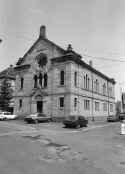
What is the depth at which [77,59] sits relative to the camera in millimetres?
32500

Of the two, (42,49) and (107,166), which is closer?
(107,166)

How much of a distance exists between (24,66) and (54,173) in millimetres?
32799

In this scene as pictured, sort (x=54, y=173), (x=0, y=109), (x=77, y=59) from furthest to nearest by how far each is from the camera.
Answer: (x=0, y=109), (x=77, y=59), (x=54, y=173)

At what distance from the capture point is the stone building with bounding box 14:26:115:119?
103 ft

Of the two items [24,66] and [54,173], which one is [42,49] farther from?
[54,173]

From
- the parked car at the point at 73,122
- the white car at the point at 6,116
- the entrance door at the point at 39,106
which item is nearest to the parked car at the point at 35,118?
the entrance door at the point at 39,106

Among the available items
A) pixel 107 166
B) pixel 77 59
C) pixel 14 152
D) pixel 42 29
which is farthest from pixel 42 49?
pixel 107 166

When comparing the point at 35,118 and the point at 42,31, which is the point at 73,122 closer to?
the point at 35,118

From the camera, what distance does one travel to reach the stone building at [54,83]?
31.3 meters

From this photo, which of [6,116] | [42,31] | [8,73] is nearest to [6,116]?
[6,116]

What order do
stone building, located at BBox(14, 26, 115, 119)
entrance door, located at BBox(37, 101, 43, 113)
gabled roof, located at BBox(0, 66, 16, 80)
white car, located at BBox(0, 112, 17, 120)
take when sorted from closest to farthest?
stone building, located at BBox(14, 26, 115, 119), entrance door, located at BBox(37, 101, 43, 113), white car, located at BBox(0, 112, 17, 120), gabled roof, located at BBox(0, 66, 16, 80)

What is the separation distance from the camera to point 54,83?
108ft

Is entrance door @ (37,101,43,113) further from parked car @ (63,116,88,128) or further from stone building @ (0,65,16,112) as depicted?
parked car @ (63,116,88,128)

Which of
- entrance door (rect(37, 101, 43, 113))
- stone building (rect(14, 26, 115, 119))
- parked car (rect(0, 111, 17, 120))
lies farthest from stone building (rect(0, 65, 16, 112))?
entrance door (rect(37, 101, 43, 113))
